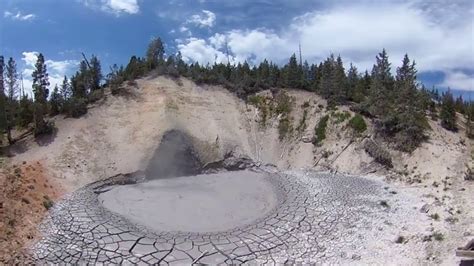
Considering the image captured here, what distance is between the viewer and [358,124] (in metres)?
41.5

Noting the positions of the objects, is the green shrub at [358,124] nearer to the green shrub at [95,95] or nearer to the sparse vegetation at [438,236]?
the sparse vegetation at [438,236]

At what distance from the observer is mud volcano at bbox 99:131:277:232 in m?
26.8

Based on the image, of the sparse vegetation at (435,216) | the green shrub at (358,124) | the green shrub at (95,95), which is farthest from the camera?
the green shrub at (95,95)

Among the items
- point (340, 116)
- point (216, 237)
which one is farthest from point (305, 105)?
point (216, 237)

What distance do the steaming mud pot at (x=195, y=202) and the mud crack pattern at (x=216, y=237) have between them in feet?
3.35

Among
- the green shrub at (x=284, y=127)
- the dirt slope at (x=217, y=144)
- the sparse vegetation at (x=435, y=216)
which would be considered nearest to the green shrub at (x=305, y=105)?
the dirt slope at (x=217, y=144)

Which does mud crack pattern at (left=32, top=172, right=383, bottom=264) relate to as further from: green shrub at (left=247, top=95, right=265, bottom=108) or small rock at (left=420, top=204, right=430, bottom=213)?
green shrub at (left=247, top=95, right=265, bottom=108)

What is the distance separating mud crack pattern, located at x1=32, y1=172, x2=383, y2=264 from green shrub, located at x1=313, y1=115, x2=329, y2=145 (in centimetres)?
1289

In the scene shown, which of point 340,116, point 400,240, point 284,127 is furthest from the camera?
point 284,127

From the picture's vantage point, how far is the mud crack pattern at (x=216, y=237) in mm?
21922

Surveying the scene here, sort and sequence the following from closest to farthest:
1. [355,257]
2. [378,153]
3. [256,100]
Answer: [355,257] → [378,153] → [256,100]

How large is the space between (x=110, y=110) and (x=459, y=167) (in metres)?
31.7

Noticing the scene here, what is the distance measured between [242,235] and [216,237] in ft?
4.94

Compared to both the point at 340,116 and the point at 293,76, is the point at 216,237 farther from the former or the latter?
the point at 293,76
